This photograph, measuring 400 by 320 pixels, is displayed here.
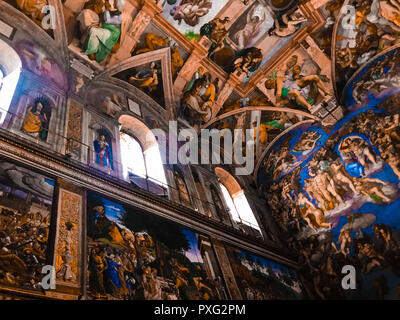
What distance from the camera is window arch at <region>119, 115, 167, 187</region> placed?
30.7ft

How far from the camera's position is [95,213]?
6.35m

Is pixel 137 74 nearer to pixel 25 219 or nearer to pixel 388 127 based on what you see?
pixel 25 219

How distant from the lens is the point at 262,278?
29.7 feet

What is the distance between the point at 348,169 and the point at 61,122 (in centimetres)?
924

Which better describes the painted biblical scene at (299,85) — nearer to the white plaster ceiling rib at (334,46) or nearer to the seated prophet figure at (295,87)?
the seated prophet figure at (295,87)

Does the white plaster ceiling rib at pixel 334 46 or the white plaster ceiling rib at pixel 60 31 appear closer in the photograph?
the white plaster ceiling rib at pixel 60 31

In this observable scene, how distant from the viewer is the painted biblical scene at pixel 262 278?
829cm

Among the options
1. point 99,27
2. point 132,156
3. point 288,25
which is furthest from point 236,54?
point 132,156

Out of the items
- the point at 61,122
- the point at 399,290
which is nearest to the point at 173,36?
the point at 61,122

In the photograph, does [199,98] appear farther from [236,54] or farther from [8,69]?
[8,69]

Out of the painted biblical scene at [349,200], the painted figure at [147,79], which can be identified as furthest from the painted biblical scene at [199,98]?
the painted biblical scene at [349,200]

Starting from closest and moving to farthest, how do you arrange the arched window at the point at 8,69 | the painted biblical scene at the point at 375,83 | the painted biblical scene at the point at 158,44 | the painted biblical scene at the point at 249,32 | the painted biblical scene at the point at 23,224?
the painted biblical scene at the point at 23,224
the arched window at the point at 8,69
the painted biblical scene at the point at 158,44
the painted biblical scene at the point at 375,83
the painted biblical scene at the point at 249,32

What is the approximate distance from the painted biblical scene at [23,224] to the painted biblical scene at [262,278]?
4.74 metres

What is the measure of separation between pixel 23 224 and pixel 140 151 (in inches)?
216
